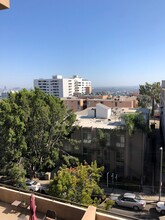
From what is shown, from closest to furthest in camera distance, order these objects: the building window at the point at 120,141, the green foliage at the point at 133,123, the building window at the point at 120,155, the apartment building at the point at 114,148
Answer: the green foliage at the point at 133,123
the apartment building at the point at 114,148
the building window at the point at 120,141
the building window at the point at 120,155

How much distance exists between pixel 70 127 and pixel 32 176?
8188 millimetres

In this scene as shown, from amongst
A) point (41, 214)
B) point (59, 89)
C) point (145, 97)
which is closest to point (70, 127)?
point (41, 214)

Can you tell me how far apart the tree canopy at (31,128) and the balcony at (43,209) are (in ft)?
45.3

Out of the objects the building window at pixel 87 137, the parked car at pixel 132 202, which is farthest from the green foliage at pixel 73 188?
the building window at pixel 87 137

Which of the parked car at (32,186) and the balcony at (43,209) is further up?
the balcony at (43,209)

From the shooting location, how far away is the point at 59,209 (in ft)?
24.4

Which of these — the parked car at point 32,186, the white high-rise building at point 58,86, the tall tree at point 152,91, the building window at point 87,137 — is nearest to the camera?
the parked car at point 32,186

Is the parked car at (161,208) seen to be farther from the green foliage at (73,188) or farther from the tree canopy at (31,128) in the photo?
the tree canopy at (31,128)

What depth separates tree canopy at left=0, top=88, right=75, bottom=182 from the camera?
72.6 feet

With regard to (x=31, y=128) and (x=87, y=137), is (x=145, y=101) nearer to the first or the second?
(x=87, y=137)

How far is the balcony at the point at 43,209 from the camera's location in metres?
6.87

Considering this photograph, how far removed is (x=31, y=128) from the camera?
982 inches

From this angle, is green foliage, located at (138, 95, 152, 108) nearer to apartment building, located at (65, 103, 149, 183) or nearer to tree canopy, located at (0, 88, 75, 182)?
apartment building, located at (65, 103, 149, 183)

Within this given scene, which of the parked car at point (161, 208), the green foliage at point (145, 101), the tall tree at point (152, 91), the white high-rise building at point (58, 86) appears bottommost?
the parked car at point (161, 208)
